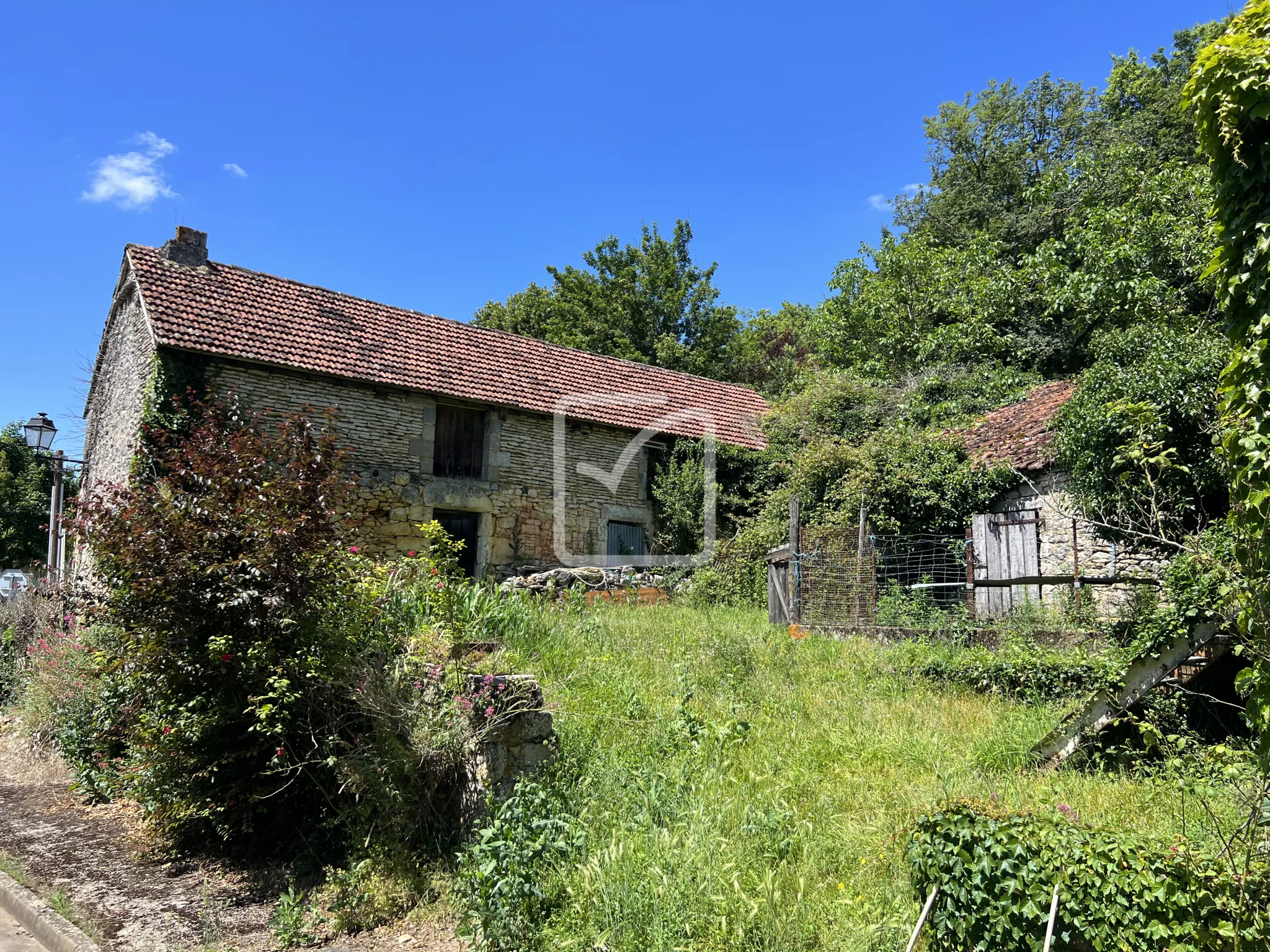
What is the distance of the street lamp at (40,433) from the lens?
12844 millimetres

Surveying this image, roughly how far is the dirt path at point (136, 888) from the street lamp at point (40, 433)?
6927 mm

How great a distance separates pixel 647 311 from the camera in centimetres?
2802

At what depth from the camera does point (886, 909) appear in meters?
4.03

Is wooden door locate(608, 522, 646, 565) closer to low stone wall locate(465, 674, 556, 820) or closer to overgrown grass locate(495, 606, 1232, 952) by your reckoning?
overgrown grass locate(495, 606, 1232, 952)

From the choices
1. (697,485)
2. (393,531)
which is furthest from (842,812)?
(697,485)

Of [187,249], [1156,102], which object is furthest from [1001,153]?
[187,249]

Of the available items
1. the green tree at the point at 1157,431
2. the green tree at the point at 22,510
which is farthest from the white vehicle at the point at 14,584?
the green tree at the point at 1157,431

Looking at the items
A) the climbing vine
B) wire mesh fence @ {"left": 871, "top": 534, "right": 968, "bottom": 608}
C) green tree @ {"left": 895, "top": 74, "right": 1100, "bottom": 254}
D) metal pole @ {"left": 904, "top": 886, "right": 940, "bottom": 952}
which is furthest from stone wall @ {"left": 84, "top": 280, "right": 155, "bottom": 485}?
green tree @ {"left": 895, "top": 74, "right": 1100, "bottom": 254}

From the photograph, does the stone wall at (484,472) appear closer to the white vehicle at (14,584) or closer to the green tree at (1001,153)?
the white vehicle at (14,584)

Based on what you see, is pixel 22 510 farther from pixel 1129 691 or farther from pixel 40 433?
pixel 1129 691

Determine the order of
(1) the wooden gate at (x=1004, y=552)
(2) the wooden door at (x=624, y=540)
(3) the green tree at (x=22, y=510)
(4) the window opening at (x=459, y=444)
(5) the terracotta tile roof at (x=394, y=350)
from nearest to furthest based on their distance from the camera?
1. (1) the wooden gate at (x=1004, y=552)
2. (5) the terracotta tile roof at (x=394, y=350)
3. (4) the window opening at (x=459, y=444)
4. (2) the wooden door at (x=624, y=540)
5. (3) the green tree at (x=22, y=510)

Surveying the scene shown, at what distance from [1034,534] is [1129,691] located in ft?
23.5

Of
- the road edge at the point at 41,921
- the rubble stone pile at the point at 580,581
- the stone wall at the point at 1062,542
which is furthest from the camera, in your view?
the rubble stone pile at the point at 580,581

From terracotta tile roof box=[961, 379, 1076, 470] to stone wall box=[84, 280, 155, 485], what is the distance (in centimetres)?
1347
